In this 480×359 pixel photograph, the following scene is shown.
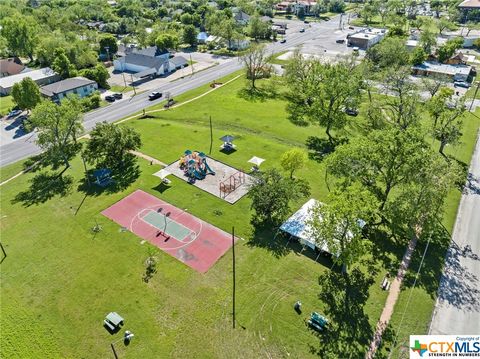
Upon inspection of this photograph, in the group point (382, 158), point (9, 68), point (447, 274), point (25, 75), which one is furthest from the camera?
point (9, 68)

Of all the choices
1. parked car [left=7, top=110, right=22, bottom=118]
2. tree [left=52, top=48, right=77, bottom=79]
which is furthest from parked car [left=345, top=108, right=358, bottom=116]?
parked car [left=7, top=110, right=22, bottom=118]

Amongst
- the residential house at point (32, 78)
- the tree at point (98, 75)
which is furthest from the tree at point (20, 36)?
the tree at point (98, 75)

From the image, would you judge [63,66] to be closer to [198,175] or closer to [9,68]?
[9,68]

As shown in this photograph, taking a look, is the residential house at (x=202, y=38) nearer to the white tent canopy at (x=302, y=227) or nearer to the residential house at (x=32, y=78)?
the residential house at (x=32, y=78)

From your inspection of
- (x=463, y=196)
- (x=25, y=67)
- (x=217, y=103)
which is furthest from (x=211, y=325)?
(x=25, y=67)

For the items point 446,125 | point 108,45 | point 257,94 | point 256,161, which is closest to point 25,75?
point 108,45

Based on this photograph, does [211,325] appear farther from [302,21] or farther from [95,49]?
[302,21]

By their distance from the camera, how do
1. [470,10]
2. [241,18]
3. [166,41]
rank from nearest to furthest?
[166,41] → [241,18] → [470,10]
